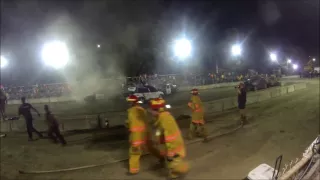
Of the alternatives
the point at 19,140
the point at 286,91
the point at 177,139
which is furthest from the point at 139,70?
the point at 177,139

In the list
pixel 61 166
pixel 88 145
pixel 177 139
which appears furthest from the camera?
pixel 88 145

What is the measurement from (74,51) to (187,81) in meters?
9.01

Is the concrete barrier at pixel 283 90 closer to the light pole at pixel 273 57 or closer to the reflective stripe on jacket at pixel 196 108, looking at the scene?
the reflective stripe on jacket at pixel 196 108

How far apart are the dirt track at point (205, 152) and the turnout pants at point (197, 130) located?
324mm

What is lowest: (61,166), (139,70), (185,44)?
(61,166)

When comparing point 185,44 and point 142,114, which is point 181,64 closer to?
point 185,44

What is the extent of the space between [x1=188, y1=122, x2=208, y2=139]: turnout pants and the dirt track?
0.32 metres

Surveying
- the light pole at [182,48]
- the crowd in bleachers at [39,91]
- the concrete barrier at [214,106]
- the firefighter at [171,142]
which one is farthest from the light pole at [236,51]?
the firefighter at [171,142]

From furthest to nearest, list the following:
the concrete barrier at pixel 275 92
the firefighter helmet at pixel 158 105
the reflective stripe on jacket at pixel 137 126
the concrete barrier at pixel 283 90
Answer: the concrete barrier at pixel 283 90
the concrete barrier at pixel 275 92
the reflective stripe on jacket at pixel 137 126
the firefighter helmet at pixel 158 105

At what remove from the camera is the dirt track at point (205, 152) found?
16.0 ft

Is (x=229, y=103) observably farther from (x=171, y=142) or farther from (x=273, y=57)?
(x=273, y=57)

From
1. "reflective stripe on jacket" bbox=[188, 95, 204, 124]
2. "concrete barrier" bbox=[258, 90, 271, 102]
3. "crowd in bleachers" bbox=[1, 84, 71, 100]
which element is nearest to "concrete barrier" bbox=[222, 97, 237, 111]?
"concrete barrier" bbox=[258, 90, 271, 102]

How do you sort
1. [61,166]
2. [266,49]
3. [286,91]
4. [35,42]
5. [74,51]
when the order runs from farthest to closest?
[266,49], [35,42], [74,51], [286,91], [61,166]

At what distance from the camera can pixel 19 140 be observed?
789cm
